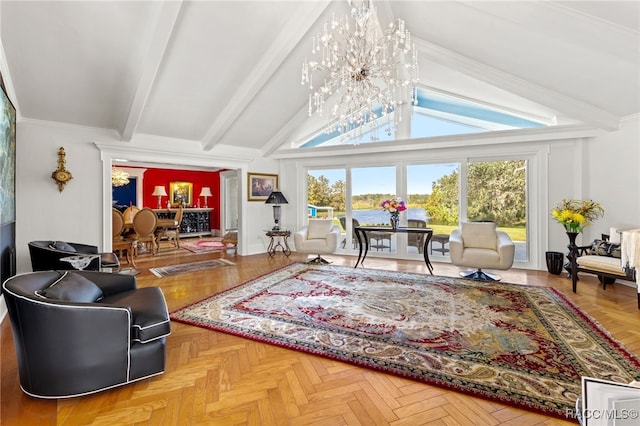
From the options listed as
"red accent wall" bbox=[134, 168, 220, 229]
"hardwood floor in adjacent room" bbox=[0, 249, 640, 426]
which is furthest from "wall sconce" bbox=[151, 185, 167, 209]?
"hardwood floor in adjacent room" bbox=[0, 249, 640, 426]

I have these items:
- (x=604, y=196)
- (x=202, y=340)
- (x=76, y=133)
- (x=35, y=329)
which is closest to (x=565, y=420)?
(x=202, y=340)

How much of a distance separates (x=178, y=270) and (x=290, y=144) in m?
3.76

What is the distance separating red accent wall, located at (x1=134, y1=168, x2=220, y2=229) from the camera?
377 inches

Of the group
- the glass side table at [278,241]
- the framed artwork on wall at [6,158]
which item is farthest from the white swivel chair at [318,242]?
the framed artwork on wall at [6,158]

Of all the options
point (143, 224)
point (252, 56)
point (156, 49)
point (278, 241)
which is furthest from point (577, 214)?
point (143, 224)

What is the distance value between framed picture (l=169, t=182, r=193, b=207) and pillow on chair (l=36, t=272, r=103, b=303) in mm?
7955

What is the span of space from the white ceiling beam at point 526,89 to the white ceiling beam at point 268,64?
1.68m

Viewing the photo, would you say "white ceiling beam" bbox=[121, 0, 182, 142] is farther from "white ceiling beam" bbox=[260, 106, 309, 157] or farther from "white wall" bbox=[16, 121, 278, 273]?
"white ceiling beam" bbox=[260, 106, 309, 157]

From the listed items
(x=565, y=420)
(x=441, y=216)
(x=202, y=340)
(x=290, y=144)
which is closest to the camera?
(x=565, y=420)

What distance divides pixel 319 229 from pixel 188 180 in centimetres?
622

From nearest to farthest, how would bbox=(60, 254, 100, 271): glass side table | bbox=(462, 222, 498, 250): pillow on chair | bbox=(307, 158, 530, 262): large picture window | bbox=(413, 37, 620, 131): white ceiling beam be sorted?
bbox=(60, 254, 100, 271): glass side table < bbox=(413, 37, 620, 131): white ceiling beam < bbox=(462, 222, 498, 250): pillow on chair < bbox=(307, 158, 530, 262): large picture window

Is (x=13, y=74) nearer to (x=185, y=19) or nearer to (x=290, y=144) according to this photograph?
(x=185, y=19)

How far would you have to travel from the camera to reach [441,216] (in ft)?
19.6

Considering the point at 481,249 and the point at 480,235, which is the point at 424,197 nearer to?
the point at 480,235
